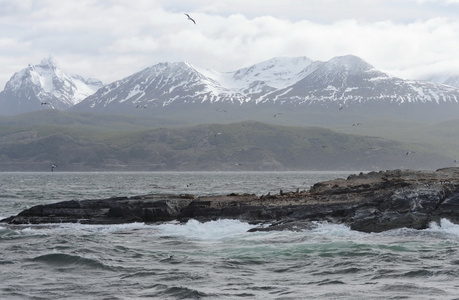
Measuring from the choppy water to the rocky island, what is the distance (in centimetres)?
144

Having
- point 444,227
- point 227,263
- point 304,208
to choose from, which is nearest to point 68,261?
point 227,263

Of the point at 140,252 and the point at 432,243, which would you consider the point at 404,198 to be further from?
the point at 140,252

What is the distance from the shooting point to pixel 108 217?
5466 cm

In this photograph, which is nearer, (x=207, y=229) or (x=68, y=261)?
(x=68, y=261)

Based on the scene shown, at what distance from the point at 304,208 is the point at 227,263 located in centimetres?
1549

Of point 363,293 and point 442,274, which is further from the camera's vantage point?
point 442,274

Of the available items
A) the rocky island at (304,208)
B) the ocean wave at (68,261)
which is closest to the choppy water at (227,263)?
the ocean wave at (68,261)

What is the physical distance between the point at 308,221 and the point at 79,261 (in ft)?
55.3

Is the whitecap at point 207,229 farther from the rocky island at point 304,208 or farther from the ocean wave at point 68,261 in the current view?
the ocean wave at point 68,261

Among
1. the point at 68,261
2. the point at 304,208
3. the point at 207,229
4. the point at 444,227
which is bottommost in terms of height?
the point at 68,261

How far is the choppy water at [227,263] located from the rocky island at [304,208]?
4.72 feet

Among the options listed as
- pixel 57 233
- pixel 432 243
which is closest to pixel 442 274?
pixel 432 243

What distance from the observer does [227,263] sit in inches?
1368

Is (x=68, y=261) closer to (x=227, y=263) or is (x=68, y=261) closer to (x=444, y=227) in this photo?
(x=227, y=263)
